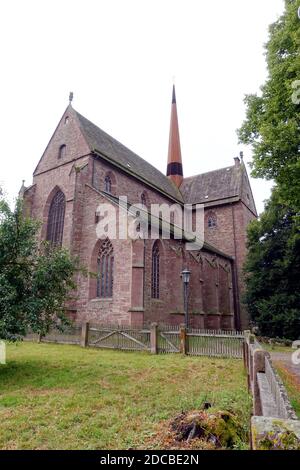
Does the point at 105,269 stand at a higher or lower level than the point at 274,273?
lower

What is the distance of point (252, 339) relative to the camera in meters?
8.76

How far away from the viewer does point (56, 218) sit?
2239 centimetres

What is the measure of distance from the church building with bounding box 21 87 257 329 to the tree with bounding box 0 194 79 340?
554 cm

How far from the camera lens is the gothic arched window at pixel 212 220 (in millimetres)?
33000

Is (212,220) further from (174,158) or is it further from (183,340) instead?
(183,340)

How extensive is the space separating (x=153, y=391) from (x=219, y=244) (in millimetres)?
25578

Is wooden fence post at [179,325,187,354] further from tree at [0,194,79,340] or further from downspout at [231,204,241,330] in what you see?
downspout at [231,204,241,330]

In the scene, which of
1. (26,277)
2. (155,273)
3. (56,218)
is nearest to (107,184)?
(56,218)

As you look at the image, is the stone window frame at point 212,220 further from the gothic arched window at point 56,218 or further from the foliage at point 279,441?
the foliage at point 279,441

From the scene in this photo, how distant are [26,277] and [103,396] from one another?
460cm

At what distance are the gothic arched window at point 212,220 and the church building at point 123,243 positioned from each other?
0.37 ft

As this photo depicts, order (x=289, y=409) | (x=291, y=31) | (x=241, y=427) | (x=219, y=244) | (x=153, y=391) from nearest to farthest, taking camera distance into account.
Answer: (x=289, y=409) → (x=241, y=427) → (x=153, y=391) → (x=291, y=31) → (x=219, y=244)
